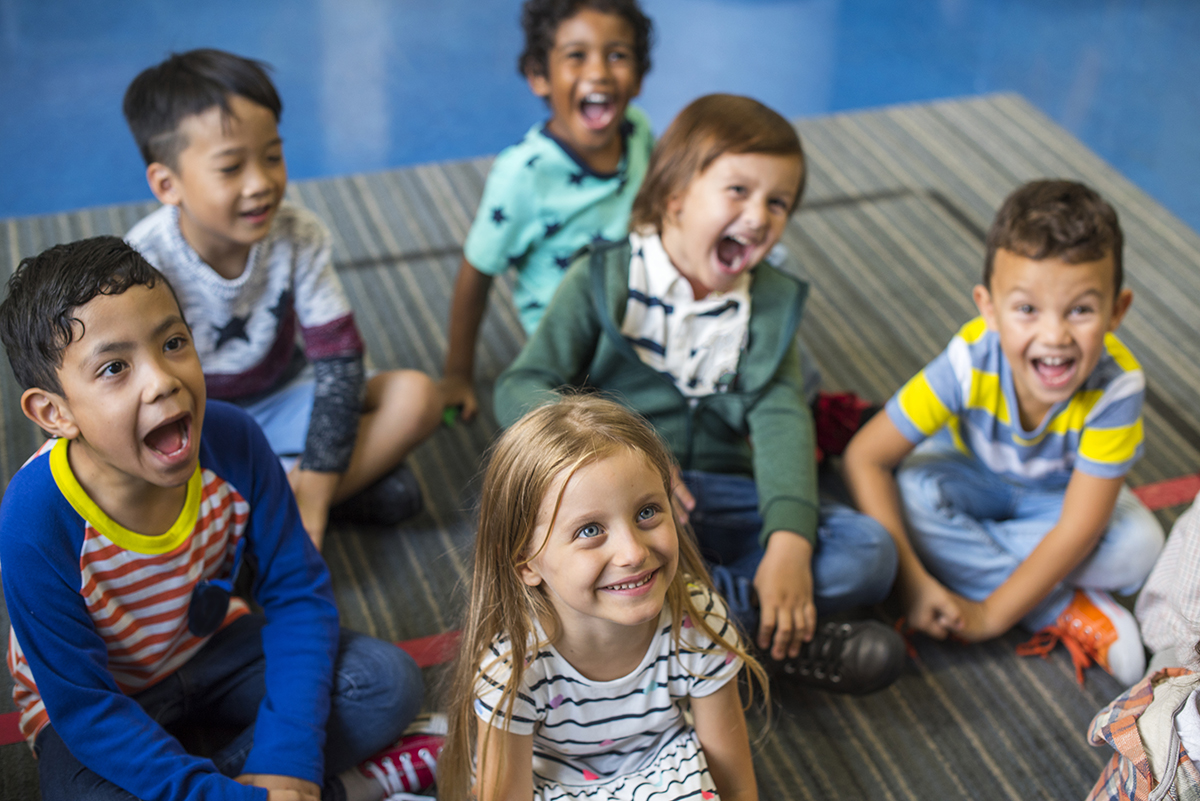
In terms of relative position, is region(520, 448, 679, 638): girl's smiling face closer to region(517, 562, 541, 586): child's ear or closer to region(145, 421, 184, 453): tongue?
region(517, 562, 541, 586): child's ear

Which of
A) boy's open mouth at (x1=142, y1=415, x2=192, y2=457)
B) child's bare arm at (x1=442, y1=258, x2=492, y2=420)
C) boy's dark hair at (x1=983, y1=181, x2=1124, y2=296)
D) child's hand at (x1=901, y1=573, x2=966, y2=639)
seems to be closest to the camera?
boy's open mouth at (x1=142, y1=415, x2=192, y2=457)

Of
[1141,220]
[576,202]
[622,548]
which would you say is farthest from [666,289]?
[1141,220]

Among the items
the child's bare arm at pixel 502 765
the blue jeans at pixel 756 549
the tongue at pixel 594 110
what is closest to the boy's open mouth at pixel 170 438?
the child's bare arm at pixel 502 765

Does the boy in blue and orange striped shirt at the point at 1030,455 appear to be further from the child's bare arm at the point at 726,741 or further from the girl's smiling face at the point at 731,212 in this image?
the child's bare arm at the point at 726,741

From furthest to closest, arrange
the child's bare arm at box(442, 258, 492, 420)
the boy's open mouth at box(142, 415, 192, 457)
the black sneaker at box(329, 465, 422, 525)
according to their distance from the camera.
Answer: the child's bare arm at box(442, 258, 492, 420) → the black sneaker at box(329, 465, 422, 525) → the boy's open mouth at box(142, 415, 192, 457)

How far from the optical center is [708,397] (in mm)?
1394

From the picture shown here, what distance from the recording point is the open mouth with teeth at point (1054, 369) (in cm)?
129

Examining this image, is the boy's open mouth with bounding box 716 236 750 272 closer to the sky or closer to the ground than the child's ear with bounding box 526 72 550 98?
closer to the ground

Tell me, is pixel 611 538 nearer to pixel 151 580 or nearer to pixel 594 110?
pixel 151 580

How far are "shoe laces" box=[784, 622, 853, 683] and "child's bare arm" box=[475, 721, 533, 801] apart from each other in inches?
16.6

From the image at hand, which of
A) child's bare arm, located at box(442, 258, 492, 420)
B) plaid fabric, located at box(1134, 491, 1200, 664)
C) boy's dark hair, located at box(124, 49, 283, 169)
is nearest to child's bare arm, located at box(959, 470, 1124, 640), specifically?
plaid fabric, located at box(1134, 491, 1200, 664)

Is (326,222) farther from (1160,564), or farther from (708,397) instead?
(1160,564)

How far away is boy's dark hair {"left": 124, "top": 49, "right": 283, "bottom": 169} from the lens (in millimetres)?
1314

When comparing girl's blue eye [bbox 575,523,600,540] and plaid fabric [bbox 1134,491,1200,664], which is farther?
plaid fabric [bbox 1134,491,1200,664]
